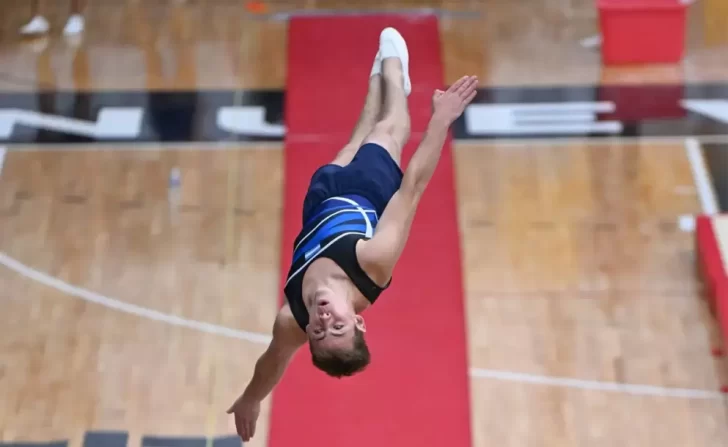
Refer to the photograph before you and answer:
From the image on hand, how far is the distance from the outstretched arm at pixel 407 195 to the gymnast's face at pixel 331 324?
9.4 inches

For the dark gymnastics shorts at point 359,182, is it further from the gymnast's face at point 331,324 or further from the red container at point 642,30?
the red container at point 642,30

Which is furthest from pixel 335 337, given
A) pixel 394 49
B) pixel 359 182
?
pixel 394 49

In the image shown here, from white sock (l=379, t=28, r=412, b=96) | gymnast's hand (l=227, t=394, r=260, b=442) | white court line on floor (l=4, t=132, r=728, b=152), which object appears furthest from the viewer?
white court line on floor (l=4, t=132, r=728, b=152)

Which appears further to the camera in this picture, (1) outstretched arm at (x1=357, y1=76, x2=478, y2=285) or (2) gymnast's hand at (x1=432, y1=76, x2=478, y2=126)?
(2) gymnast's hand at (x1=432, y1=76, x2=478, y2=126)

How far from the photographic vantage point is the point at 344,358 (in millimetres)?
3084

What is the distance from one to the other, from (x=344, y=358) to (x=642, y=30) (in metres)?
4.23

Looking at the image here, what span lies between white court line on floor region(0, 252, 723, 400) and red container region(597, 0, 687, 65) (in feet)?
8.78

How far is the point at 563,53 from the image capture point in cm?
666

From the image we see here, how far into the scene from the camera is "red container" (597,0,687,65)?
632cm

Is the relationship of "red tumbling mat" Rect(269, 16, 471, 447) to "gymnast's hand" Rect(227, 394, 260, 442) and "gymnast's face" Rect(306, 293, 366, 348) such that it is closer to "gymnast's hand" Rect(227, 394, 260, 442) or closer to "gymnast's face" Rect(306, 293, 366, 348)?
"gymnast's hand" Rect(227, 394, 260, 442)

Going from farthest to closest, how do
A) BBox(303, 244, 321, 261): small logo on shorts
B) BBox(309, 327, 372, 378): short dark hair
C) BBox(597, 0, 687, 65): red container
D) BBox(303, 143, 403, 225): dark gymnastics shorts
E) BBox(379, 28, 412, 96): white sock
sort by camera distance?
1. BBox(597, 0, 687, 65): red container
2. BBox(379, 28, 412, 96): white sock
3. BBox(303, 143, 403, 225): dark gymnastics shorts
4. BBox(303, 244, 321, 261): small logo on shorts
5. BBox(309, 327, 372, 378): short dark hair

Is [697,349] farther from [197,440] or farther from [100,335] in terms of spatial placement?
[100,335]

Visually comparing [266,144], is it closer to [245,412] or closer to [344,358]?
[245,412]

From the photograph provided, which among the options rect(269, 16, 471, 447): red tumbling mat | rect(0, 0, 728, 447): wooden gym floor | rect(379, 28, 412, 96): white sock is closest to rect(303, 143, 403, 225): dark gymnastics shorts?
rect(379, 28, 412, 96): white sock
